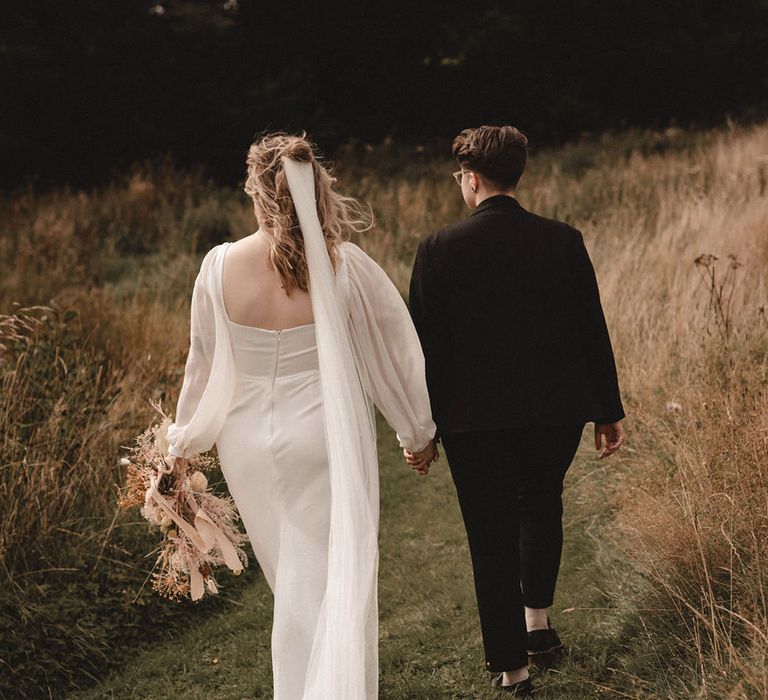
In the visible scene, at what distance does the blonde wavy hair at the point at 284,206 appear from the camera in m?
2.90

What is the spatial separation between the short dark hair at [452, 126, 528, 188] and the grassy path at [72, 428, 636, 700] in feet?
5.80

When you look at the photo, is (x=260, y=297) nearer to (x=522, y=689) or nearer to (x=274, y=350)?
(x=274, y=350)

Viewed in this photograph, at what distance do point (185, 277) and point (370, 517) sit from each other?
6852mm

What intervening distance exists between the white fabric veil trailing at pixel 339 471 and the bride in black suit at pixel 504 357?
1.16ft

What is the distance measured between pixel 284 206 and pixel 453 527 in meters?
2.79

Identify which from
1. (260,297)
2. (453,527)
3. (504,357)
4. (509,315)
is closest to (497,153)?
(509,315)

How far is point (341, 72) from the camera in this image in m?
21.0

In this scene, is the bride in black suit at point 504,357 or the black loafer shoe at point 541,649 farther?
the black loafer shoe at point 541,649

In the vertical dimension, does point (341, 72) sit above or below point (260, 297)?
above

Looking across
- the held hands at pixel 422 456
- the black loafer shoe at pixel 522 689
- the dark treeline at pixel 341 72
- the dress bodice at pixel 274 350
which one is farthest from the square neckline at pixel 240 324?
the dark treeline at pixel 341 72

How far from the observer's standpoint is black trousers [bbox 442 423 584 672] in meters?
3.06

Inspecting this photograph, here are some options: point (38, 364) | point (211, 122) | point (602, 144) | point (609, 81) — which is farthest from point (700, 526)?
point (609, 81)

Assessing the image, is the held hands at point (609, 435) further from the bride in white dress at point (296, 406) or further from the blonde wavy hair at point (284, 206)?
the blonde wavy hair at point (284, 206)

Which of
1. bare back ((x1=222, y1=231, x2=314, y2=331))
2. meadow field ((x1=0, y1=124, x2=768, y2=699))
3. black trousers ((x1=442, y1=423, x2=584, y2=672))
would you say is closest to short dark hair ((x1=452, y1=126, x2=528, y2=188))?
bare back ((x1=222, y1=231, x2=314, y2=331))
